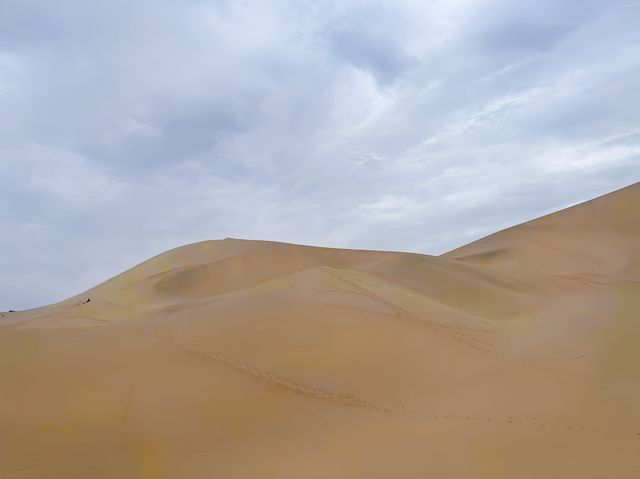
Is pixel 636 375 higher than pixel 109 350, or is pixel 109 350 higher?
pixel 109 350

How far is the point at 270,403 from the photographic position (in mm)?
5102

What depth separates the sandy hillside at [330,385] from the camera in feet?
14.0

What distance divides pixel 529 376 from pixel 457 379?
74 cm

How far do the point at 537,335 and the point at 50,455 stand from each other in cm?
539

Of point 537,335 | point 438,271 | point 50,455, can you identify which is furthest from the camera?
point 438,271

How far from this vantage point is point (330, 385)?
5441 millimetres

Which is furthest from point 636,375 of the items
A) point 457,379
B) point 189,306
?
point 189,306

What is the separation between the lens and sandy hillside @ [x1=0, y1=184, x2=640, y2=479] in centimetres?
428

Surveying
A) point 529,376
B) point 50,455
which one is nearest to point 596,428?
point 529,376

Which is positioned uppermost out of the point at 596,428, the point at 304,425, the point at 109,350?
the point at 109,350

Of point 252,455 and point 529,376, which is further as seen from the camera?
point 529,376

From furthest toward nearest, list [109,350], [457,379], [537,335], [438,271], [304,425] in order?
[438,271]
[537,335]
[109,350]
[457,379]
[304,425]

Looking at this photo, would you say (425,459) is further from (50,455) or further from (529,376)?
(50,455)

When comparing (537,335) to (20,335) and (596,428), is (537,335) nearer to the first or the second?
(596,428)
